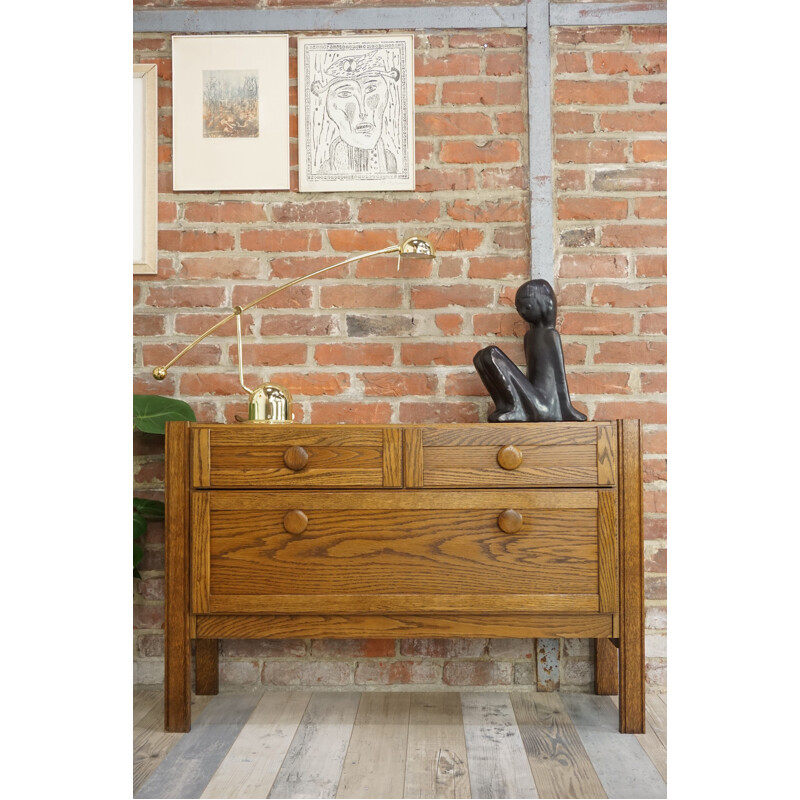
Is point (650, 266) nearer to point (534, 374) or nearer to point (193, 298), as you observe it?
point (534, 374)

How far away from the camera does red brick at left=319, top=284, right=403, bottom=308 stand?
7.09 feet

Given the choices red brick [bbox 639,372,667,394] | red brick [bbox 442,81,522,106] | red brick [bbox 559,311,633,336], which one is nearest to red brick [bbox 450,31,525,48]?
red brick [bbox 442,81,522,106]

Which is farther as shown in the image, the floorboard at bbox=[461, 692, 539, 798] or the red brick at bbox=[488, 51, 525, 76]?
the red brick at bbox=[488, 51, 525, 76]

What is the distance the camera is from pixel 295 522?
168cm

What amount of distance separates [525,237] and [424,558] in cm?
105

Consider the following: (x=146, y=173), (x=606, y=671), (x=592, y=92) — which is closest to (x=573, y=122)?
(x=592, y=92)

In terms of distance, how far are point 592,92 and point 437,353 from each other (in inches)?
36.8

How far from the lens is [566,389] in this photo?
1856mm

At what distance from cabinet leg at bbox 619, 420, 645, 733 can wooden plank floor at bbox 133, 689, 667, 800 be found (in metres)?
0.09

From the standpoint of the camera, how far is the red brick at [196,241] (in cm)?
217

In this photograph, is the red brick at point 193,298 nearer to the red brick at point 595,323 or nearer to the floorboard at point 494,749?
the red brick at point 595,323

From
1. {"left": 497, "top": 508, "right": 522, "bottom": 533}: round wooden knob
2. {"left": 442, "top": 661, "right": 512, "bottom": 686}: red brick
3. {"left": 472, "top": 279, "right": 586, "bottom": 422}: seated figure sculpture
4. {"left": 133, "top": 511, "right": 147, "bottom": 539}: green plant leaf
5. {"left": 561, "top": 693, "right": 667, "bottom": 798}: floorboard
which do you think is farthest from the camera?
{"left": 442, "top": 661, "right": 512, "bottom": 686}: red brick

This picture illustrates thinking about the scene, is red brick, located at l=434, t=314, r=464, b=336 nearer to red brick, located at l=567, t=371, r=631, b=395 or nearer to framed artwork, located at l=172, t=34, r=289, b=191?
red brick, located at l=567, t=371, r=631, b=395
